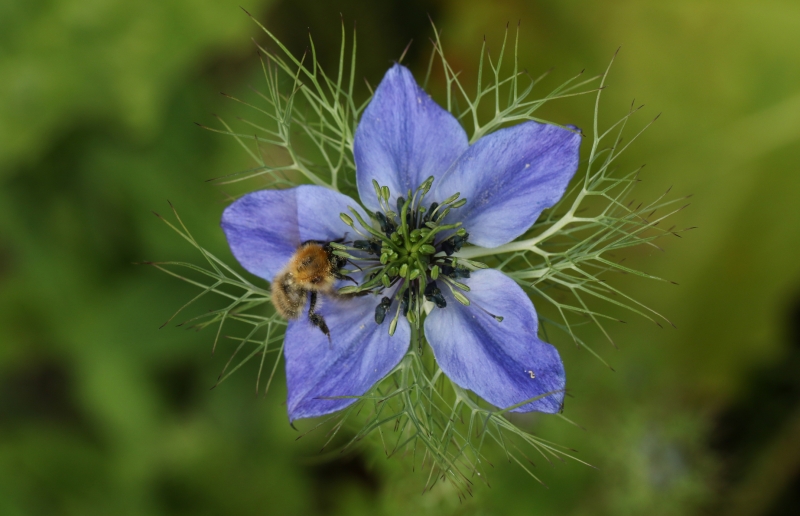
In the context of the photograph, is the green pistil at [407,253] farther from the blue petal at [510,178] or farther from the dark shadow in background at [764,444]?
the dark shadow in background at [764,444]

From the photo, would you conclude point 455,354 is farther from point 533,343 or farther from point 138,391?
point 138,391

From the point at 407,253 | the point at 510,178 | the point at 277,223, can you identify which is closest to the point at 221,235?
the point at 277,223

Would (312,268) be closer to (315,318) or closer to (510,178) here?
(315,318)

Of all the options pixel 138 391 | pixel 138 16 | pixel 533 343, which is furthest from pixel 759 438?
pixel 138 16

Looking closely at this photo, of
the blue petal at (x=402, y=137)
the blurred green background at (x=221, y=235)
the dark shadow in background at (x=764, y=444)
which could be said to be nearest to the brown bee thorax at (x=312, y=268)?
the blue petal at (x=402, y=137)

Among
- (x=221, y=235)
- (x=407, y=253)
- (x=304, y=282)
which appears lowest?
(x=221, y=235)

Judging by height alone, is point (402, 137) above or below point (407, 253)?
above
